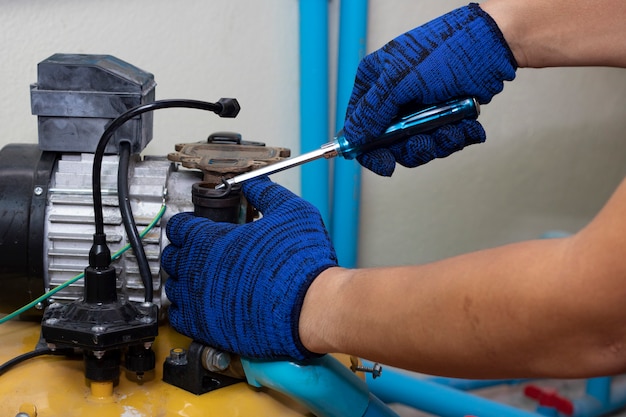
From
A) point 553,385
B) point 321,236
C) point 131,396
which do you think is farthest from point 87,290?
point 553,385

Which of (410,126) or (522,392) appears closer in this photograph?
(410,126)

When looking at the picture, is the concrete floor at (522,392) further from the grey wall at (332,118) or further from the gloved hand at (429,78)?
the gloved hand at (429,78)

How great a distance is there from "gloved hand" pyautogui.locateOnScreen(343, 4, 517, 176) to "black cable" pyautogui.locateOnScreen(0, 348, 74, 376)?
15.2 inches

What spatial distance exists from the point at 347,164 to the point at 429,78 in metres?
0.55

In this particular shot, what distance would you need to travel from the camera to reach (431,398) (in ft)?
3.70

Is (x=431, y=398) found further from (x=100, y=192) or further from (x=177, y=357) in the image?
(x=100, y=192)

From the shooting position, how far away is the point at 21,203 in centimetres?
78

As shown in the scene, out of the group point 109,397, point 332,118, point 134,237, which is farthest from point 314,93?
point 109,397

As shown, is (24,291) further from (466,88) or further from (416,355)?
(466,88)

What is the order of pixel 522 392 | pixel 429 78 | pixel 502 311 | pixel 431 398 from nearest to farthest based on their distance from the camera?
1. pixel 502 311
2. pixel 429 78
3. pixel 431 398
4. pixel 522 392

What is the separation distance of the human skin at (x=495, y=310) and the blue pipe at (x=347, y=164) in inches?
27.9

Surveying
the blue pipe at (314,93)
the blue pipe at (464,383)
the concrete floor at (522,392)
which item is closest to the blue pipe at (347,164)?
the blue pipe at (314,93)

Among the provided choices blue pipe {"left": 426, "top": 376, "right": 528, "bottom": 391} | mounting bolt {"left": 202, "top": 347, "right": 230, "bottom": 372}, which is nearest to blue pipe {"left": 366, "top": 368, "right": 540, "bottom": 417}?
blue pipe {"left": 426, "top": 376, "right": 528, "bottom": 391}

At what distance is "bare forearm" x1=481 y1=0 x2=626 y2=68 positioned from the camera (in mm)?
887
